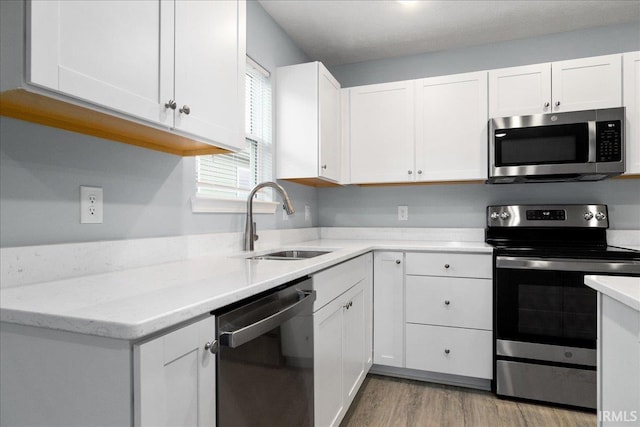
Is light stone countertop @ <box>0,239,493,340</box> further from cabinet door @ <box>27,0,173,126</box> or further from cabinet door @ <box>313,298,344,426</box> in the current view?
cabinet door @ <box>27,0,173,126</box>

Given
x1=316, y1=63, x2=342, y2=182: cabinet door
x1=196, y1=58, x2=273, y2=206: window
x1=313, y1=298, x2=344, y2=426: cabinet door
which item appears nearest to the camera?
x1=313, y1=298, x2=344, y2=426: cabinet door

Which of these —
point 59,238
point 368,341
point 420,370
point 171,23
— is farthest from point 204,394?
point 420,370

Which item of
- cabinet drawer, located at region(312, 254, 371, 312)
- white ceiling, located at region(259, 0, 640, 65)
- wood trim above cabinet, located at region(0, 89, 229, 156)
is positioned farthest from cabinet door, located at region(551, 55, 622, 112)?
wood trim above cabinet, located at region(0, 89, 229, 156)

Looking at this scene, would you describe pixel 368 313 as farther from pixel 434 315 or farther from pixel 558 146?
pixel 558 146

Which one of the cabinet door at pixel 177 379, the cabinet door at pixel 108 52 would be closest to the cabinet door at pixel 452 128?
the cabinet door at pixel 108 52

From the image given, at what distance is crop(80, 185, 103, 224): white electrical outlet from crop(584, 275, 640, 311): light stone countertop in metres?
1.52

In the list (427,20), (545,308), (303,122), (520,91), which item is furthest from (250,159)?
(545,308)

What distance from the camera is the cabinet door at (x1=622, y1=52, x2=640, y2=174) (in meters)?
2.27

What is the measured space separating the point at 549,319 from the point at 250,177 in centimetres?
198

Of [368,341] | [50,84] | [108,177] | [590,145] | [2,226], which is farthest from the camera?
[368,341]

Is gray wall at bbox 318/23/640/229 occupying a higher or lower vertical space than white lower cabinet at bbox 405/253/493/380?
higher

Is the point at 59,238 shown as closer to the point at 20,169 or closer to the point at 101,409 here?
the point at 20,169

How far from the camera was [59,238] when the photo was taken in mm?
1123

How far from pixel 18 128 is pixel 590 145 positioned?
2.81 m
